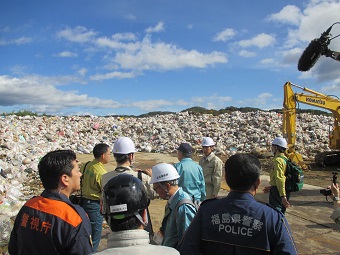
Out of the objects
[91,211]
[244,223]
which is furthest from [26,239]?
[91,211]

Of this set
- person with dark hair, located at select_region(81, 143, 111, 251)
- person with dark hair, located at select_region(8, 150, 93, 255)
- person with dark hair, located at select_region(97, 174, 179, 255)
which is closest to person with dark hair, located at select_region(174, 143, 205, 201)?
person with dark hair, located at select_region(81, 143, 111, 251)

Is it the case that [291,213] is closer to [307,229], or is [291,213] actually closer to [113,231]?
[307,229]

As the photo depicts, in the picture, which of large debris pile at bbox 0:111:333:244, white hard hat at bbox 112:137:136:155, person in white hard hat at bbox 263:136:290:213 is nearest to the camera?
white hard hat at bbox 112:137:136:155

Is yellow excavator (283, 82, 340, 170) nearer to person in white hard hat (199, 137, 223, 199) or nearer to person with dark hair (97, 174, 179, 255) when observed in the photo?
person in white hard hat (199, 137, 223, 199)

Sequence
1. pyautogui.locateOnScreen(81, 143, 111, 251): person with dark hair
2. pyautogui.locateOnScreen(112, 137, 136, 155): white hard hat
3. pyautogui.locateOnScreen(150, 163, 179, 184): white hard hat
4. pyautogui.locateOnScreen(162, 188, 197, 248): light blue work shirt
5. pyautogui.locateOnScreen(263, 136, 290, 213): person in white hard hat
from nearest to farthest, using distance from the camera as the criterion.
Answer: pyautogui.locateOnScreen(162, 188, 197, 248): light blue work shirt < pyautogui.locateOnScreen(150, 163, 179, 184): white hard hat < pyautogui.locateOnScreen(112, 137, 136, 155): white hard hat < pyautogui.locateOnScreen(81, 143, 111, 251): person with dark hair < pyautogui.locateOnScreen(263, 136, 290, 213): person in white hard hat

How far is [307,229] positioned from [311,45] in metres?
5.60

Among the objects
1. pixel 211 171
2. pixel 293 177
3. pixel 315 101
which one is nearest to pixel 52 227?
pixel 211 171

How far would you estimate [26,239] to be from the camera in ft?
5.79

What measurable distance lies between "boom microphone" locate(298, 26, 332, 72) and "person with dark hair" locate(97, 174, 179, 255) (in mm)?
8644

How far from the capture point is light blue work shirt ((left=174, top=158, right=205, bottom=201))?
365cm

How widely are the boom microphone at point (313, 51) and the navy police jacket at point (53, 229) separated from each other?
8685 millimetres

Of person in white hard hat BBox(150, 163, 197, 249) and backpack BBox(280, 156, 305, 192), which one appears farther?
backpack BBox(280, 156, 305, 192)

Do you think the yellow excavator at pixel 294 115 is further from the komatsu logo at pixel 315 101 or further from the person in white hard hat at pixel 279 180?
the person in white hard hat at pixel 279 180

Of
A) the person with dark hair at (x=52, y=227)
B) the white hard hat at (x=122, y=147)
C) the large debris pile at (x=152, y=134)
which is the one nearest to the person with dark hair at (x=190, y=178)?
the white hard hat at (x=122, y=147)
